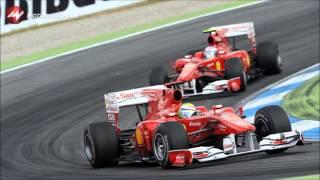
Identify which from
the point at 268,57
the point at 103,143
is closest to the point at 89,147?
the point at 103,143

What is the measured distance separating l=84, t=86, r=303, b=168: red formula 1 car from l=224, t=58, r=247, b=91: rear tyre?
492 cm

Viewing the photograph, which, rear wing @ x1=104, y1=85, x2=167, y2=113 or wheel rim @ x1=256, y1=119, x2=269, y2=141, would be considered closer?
wheel rim @ x1=256, y1=119, x2=269, y2=141

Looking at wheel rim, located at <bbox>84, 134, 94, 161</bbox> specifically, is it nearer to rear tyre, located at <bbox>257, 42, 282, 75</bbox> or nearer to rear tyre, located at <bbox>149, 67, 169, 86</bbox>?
rear tyre, located at <bbox>149, 67, 169, 86</bbox>

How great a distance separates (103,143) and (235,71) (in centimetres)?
595

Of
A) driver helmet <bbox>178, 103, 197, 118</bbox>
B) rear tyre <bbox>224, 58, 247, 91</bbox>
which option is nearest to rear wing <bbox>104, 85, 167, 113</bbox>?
driver helmet <bbox>178, 103, 197, 118</bbox>

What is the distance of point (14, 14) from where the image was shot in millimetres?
26062

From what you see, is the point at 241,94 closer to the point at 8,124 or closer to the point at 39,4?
the point at 8,124

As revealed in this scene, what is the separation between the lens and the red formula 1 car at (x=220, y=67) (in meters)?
18.4

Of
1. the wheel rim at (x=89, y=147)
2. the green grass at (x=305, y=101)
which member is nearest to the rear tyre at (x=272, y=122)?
the wheel rim at (x=89, y=147)

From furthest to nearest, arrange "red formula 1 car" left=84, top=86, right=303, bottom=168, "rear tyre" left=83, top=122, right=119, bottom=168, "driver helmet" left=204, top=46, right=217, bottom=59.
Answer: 1. "driver helmet" left=204, top=46, right=217, bottom=59
2. "rear tyre" left=83, top=122, right=119, bottom=168
3. "red formula 1 car" left=84, top=86, right=303, bottom=168

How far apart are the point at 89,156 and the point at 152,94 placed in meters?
1.39

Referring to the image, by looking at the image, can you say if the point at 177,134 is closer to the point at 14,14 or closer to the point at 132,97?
the point at 132,97

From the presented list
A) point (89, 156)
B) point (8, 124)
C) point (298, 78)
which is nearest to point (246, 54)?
point (298, 78)

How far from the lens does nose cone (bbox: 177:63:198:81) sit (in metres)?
18.7
